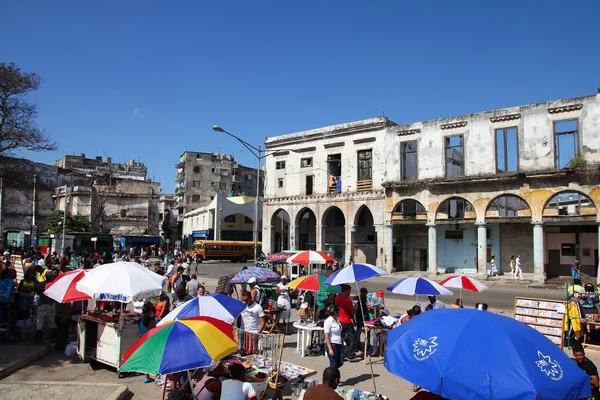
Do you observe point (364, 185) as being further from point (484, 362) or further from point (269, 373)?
point (484, 362)

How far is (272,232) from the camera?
143ft

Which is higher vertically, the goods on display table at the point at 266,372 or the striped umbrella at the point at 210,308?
the striped umbrella at the point at 210,308

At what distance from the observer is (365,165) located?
3759 centimetres

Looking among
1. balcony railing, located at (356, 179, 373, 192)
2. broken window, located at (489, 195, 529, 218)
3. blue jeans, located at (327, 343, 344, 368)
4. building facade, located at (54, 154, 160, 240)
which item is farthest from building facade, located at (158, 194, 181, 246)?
blue jeans, located at (327, 343, 344, 368)

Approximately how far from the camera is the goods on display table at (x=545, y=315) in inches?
428

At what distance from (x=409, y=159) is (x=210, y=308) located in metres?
31.6

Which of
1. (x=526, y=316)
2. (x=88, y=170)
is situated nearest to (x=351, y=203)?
(x=526, y=316)

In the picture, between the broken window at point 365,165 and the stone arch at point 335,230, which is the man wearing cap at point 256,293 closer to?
the broken window at point 365,165

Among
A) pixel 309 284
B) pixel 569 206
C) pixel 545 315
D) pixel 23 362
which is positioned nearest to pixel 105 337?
pixel 23 362

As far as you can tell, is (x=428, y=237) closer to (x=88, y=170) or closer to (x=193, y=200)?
(x=193, y=200)

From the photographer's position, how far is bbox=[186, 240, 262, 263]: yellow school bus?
44281 millimetres

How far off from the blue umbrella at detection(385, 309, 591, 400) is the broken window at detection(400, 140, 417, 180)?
31056mm

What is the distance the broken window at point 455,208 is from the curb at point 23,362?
28497 mm

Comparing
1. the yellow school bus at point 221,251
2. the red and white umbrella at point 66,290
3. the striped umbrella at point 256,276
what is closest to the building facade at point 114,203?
the yellow school bus at point 221,251
